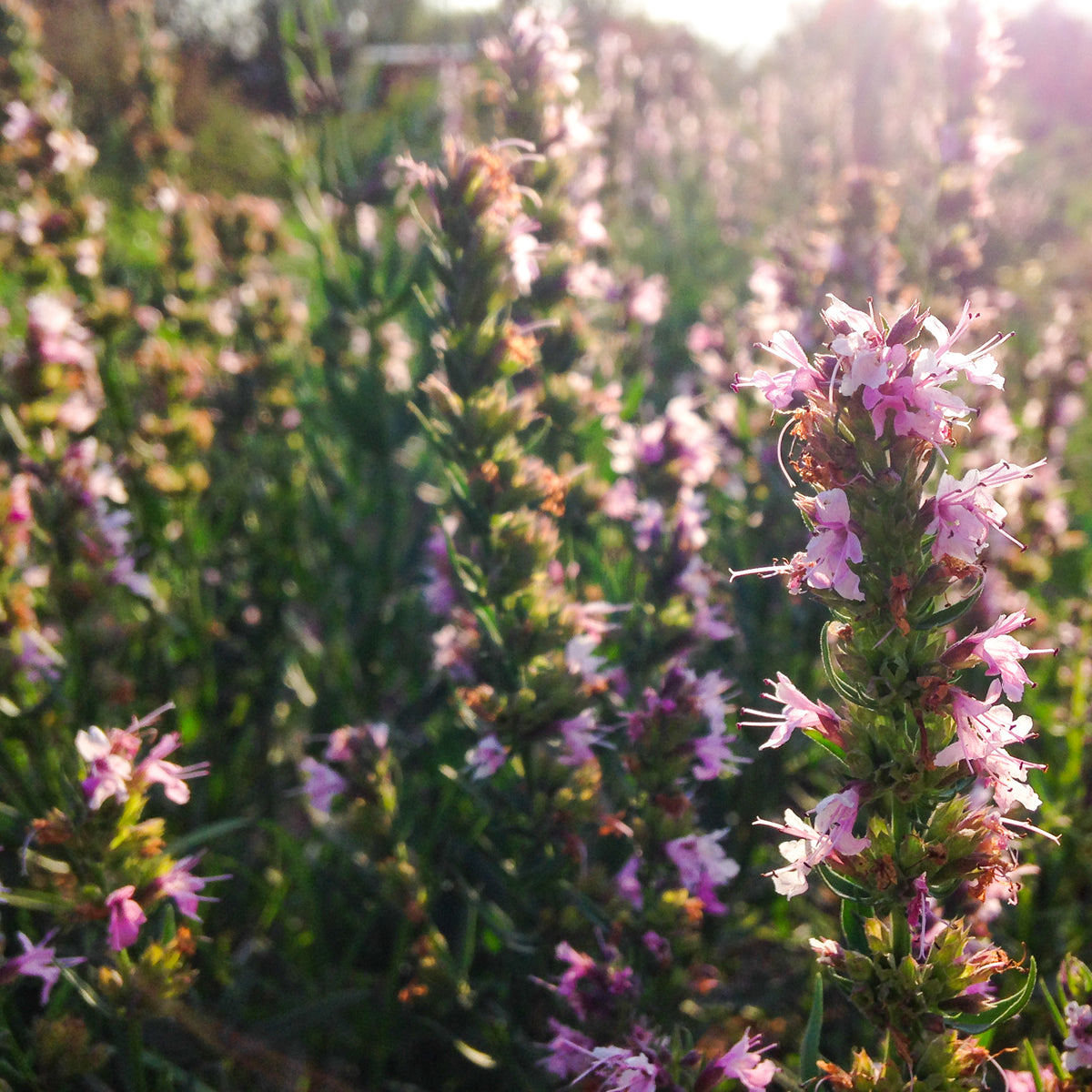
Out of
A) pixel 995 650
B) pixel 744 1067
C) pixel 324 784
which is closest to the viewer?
pixel 995 650

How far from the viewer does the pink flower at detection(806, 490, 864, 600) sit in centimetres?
111

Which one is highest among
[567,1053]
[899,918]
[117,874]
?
[899,918]

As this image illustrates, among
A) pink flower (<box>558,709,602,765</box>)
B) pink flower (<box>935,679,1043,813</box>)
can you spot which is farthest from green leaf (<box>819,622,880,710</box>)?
pink flower (<box>558,709,602,765</box>)

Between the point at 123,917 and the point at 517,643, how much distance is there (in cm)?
A: 80

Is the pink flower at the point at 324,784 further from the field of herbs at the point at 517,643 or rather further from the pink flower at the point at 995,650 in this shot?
the pink flower at the point at 995,650

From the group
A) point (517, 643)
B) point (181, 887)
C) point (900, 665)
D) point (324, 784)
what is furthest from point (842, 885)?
point (324, 784)

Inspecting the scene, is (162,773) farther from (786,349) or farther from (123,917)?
(786,349)

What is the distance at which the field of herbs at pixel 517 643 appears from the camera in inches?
48.3

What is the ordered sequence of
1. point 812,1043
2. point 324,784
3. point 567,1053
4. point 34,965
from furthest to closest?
point 324,784
point 567,1053
point 34,965
point 812,1043

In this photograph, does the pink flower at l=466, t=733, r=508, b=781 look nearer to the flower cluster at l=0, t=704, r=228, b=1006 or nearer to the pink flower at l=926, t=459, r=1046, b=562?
the flower cluster at l=0, t=704, r=228, b=1006

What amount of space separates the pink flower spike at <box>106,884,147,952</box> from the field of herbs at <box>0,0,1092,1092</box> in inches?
0.5

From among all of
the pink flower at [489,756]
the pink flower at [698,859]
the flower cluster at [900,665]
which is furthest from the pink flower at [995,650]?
the pink flower at [489,756]

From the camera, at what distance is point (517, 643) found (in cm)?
183

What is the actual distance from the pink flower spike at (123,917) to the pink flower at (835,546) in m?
1.13
